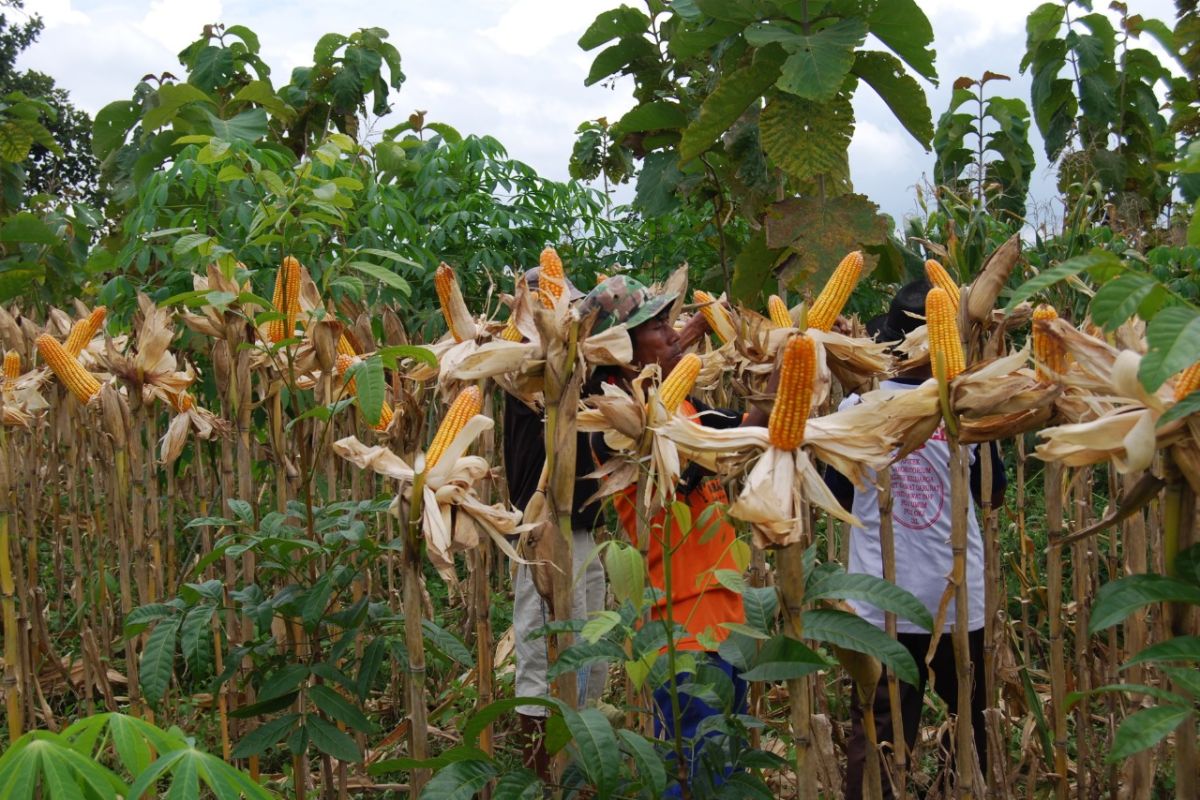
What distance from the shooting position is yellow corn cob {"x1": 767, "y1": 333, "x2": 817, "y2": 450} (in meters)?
1.33

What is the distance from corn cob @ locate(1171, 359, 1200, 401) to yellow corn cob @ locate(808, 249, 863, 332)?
81cm

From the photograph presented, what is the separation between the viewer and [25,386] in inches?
112

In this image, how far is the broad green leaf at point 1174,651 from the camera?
3.86 feet

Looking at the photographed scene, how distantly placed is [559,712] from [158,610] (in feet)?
3.39

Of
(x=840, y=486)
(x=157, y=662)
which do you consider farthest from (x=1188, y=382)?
(x=157, y=662)

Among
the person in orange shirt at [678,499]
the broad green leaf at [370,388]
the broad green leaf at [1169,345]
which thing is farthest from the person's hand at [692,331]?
the broad green leaf at [1169,345]

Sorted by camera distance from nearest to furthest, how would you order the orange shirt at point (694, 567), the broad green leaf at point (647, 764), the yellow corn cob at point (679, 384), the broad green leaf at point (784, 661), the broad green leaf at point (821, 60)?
the broad green leaf at point (784, 661)
the broad green leaf at point (647, 764)
the yellow corn cob at point (679, 384)
the orange shirt at point (694, 567)
the broad green leaf at point (821, 60)

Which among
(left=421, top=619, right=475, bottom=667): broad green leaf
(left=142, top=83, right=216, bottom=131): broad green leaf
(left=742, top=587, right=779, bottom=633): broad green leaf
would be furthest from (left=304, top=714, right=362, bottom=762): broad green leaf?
(left=142, top=83, right=216, bottom=131): broad green leaf

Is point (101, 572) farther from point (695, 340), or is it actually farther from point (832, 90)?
point (832, 90)

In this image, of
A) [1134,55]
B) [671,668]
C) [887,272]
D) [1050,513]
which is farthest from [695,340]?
[1134,55]

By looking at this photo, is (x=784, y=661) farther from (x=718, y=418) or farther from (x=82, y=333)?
(x=82, y=333)

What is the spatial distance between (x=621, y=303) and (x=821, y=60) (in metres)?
1.26

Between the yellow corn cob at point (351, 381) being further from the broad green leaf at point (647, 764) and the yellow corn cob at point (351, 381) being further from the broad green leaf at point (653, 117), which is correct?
the broad green leaf at point (653, 117)

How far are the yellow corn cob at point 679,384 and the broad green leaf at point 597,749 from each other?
0.48 meters
